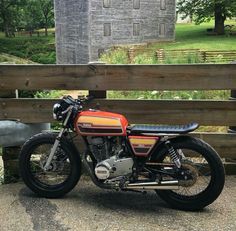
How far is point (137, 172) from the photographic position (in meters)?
4.72

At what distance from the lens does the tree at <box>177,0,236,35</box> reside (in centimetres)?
4759

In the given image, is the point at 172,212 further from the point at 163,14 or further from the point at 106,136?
the point at 163,14

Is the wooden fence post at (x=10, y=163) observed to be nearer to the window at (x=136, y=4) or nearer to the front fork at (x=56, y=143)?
the front fork at (x=56, y=143)

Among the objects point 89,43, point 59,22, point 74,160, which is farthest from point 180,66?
point 59,22

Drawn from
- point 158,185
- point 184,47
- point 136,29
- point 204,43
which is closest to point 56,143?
point 158,185

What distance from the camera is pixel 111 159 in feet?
15.5

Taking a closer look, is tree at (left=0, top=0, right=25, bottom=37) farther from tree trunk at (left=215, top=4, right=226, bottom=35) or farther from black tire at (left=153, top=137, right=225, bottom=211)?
black tire at (left=153, top=137, right=225, bottom=211)

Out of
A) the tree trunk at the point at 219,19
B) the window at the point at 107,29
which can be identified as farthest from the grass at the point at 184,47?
the window at the point at 107,29

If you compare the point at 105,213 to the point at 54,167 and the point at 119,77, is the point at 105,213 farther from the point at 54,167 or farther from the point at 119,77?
the point at 119,77

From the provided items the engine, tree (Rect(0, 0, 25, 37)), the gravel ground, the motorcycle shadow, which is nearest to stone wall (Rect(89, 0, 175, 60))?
tree (Rect(0, 0, 25, 37))

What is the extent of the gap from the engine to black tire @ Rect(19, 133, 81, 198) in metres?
0.30

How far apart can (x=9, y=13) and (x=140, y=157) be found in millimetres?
69847

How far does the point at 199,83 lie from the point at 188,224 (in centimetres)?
173

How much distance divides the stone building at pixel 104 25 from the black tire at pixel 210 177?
4131 centimetres
